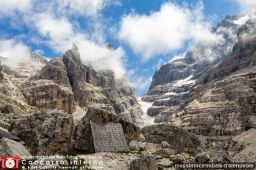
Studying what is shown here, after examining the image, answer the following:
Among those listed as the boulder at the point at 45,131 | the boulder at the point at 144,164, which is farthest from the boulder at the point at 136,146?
the boulder at the point at 144,164

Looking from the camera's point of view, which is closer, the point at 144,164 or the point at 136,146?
the point at 144,164

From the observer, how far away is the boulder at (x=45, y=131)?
152ft

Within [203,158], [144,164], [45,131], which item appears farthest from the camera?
[45,131]

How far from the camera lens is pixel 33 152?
44.8 meters

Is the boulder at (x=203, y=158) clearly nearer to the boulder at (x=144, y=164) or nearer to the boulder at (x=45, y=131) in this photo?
the boulder at (x=144, y=164)

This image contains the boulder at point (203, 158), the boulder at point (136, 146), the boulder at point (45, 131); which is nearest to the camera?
the boulder at point (203, 158)

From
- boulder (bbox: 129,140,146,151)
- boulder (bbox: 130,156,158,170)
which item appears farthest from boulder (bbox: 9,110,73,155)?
boulder (bbox: 130,156,158,170)

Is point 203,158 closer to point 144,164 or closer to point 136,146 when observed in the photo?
point 144,164

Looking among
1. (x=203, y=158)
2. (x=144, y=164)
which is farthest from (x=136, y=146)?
(x=144, y=164)

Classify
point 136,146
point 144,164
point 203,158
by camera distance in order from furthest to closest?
point 136,146
point 203,158
point 144,164

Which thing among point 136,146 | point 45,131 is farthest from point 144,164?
point 45,131

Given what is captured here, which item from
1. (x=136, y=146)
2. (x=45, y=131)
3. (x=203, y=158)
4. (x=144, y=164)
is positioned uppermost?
(x=45, y=131)

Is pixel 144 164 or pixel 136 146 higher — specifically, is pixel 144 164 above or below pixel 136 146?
below

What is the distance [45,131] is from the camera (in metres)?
48.2
